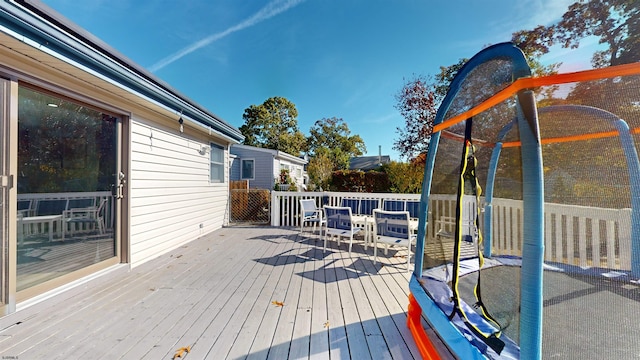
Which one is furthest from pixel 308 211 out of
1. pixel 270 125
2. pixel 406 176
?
pixel 270 125

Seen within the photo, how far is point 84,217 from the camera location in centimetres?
306

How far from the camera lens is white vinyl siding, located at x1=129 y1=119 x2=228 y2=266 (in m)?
3.79

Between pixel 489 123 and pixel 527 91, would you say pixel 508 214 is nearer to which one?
pixel 489 123

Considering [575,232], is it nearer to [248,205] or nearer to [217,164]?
[217,164]

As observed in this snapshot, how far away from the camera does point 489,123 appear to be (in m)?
1.71

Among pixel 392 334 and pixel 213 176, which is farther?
pixel 213 176

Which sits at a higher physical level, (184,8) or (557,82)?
(184,8)

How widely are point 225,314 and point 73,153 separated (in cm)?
262

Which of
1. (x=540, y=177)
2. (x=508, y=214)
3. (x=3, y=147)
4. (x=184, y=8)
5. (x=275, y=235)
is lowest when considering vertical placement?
(x=275, y=235)

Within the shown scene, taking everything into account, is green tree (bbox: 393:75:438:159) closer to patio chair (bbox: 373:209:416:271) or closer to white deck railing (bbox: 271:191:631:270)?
patio chair (bbox: 373:209:416:271)

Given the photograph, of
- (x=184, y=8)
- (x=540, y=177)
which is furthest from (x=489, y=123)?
(x=184, y=8)

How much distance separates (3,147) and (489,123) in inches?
160

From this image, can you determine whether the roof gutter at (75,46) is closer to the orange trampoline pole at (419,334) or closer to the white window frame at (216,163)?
the white window frame at (216,163)

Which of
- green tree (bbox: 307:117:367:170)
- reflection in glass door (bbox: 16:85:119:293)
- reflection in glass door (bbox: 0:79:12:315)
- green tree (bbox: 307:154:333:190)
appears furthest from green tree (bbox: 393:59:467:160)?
green tree (bbox: 307:117:367:170)
